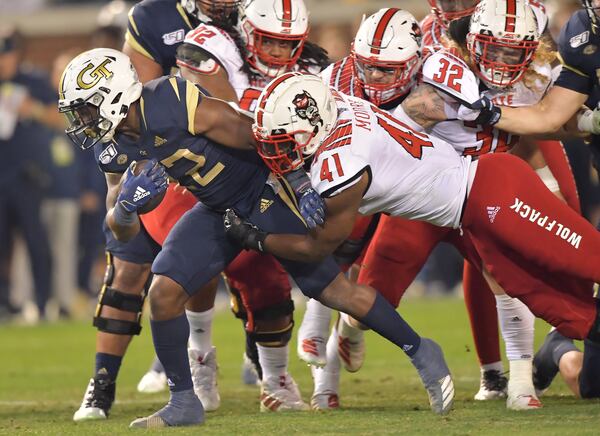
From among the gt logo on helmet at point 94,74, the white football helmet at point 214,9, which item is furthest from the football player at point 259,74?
the gt logo on helmet at point 94,74

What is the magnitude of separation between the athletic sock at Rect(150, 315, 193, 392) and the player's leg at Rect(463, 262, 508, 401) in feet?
5.13

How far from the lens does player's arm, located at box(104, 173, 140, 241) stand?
555 cm

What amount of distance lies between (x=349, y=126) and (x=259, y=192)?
0.50 meters

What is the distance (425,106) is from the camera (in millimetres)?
5754

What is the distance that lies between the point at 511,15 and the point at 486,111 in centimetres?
47

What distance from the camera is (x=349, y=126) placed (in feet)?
17.4

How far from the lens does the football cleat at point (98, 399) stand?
580cm

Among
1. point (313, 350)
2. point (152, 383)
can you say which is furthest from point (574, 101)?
point (152, 383)

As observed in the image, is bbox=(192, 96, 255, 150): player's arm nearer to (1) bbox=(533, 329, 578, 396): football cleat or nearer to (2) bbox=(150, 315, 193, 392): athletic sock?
(2) bbox=(150, 315, 193, 392): athletic sock

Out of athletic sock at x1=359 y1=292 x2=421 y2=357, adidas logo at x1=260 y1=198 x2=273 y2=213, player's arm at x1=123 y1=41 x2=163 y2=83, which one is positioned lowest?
athletic sock at x1=359 y1=292 x2=421 y2=357

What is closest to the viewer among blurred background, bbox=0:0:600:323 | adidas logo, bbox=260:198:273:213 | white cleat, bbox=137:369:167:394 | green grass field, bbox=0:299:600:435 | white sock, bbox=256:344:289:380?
green grass field, bbox=0:299:600:435

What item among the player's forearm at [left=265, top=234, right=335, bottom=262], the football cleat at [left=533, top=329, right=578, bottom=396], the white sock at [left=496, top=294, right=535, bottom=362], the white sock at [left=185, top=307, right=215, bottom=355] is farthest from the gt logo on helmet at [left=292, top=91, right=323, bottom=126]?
the football cleat at [left=533, top=329, right=578, bottom=396]

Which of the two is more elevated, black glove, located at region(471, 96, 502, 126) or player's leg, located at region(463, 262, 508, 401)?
black glove, located at region(471, 96, 502, 126)

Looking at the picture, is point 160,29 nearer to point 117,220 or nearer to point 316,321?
point 117,220
